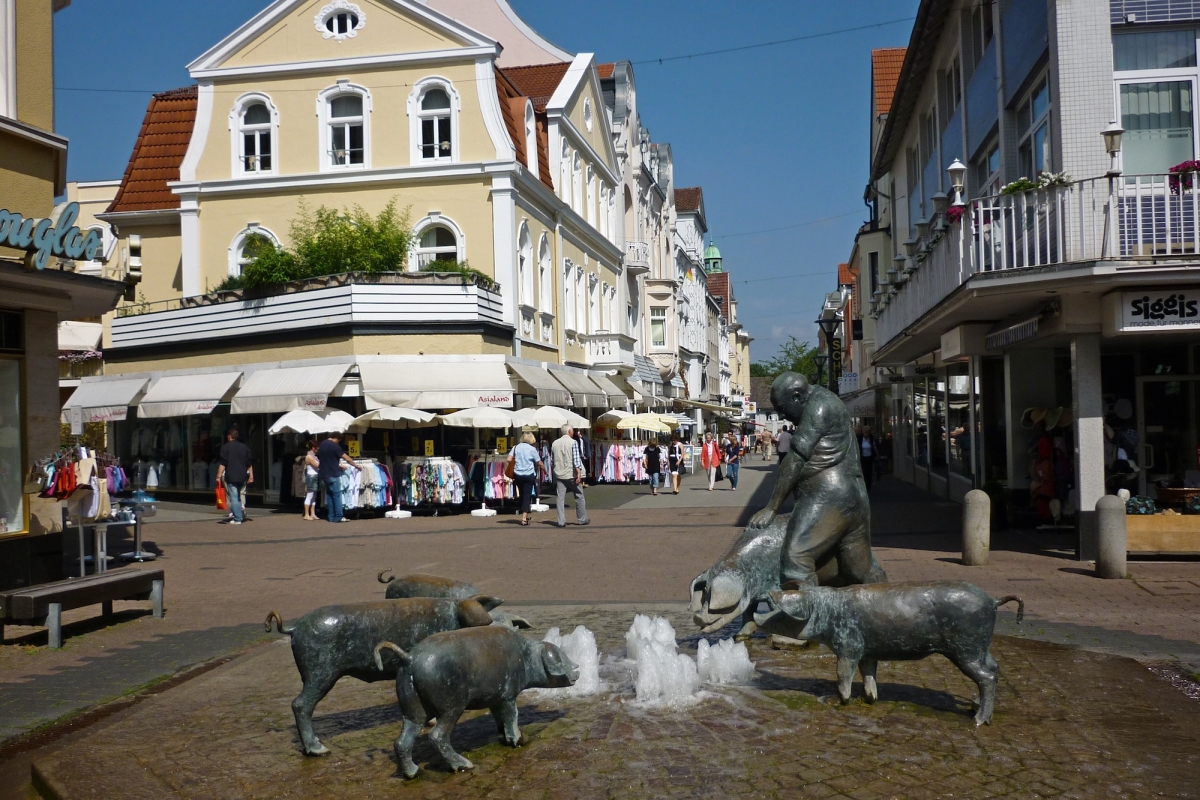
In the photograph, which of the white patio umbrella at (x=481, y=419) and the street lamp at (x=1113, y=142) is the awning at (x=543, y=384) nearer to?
the white patio umbrella at (x=481, y=419)

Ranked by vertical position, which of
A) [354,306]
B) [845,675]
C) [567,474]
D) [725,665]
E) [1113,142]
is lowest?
[725,665]

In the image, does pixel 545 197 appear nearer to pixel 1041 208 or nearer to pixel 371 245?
pixel 371 245

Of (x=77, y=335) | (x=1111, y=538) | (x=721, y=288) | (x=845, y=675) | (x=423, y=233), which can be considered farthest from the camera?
(x=721, y=288)

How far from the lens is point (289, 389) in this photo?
943 inches

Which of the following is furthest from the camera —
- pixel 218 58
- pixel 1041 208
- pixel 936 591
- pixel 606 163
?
pixel 606 163

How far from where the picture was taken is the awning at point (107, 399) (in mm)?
27484

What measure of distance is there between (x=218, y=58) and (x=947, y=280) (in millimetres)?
21445

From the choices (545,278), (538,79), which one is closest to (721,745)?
(545,278)

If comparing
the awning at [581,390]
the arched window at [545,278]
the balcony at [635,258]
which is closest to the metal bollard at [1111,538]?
the awning at [581,390]

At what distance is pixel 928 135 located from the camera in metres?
25.6

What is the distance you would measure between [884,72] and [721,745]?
128 ft

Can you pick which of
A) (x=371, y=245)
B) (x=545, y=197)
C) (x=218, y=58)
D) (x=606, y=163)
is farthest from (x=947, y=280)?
(x=606, y=163)

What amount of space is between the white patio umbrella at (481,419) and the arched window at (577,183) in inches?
554

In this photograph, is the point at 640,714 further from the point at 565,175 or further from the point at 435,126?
the point at 565,175
